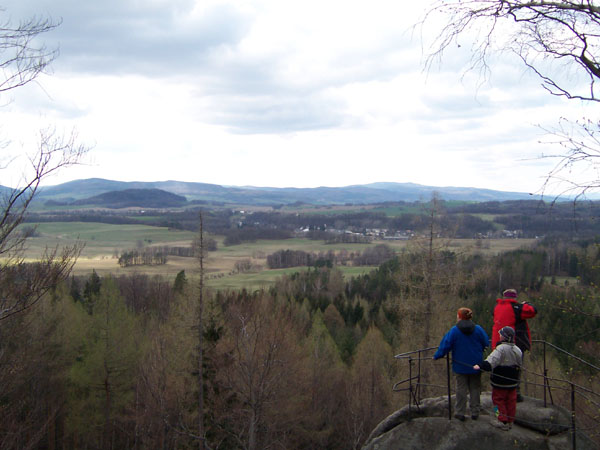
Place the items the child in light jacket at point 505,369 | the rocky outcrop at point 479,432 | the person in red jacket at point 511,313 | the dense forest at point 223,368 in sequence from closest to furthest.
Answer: the child in light jacket at point 505,369 < the rocky outcrop at point 479,432 < the person in red jacket at point 511,313 < the dense forest at point 223,368

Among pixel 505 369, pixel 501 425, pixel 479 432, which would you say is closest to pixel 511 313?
pixel 505 369

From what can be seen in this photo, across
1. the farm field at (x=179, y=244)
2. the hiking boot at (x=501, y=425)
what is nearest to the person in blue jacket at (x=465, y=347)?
the hiking boot at (x=501, y=425)

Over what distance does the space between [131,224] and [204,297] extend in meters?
126

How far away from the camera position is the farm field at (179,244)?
2879 inches

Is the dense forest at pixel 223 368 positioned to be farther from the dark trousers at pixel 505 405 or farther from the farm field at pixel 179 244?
the farm field at pixel 179 244

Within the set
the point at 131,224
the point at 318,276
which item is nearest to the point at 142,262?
the point at 318,276

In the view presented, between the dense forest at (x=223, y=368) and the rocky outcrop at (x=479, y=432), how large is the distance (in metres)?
2.37

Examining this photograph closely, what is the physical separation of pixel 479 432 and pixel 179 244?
318 ft

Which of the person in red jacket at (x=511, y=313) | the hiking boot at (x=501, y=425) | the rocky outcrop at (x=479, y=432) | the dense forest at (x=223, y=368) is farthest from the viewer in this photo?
the dense forest at (x=223, y=368)

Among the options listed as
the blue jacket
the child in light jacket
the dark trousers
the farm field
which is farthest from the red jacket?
the farm field

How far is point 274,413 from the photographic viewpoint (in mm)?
18766

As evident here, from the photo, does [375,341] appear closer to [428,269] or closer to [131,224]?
[428,269]

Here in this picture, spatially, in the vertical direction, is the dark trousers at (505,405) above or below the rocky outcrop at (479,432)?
above

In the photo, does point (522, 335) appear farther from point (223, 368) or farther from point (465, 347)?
point (223, 368)
